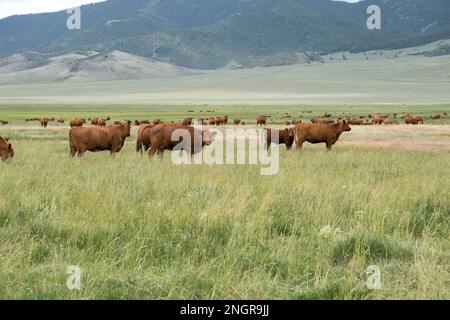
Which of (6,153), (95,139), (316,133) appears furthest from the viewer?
(316,133)

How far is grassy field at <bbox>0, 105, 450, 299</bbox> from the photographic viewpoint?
520 centimetres

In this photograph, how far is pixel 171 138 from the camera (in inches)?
719

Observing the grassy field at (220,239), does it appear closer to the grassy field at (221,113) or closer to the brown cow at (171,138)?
the brown cow at (171,138)

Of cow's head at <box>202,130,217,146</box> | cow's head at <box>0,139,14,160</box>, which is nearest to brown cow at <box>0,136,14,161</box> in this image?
cow's head at <box>0,139,14,160</box>

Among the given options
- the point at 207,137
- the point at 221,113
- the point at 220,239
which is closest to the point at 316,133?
the point at 207,137

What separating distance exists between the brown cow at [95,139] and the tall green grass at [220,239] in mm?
6749

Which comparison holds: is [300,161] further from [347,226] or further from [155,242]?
[155,242]

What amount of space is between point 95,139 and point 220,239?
11596 millimetres

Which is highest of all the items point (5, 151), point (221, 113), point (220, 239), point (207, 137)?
point (221, 113)

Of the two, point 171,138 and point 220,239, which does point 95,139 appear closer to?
point 171,138

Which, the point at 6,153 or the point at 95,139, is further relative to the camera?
the point at 95,139

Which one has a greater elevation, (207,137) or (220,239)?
(207,137)

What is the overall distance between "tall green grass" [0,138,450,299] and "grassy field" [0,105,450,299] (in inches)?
0.7

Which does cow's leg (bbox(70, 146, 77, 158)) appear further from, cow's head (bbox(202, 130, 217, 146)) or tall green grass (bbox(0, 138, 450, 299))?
tall green grass (bbox(0, 138, 450, 299))
